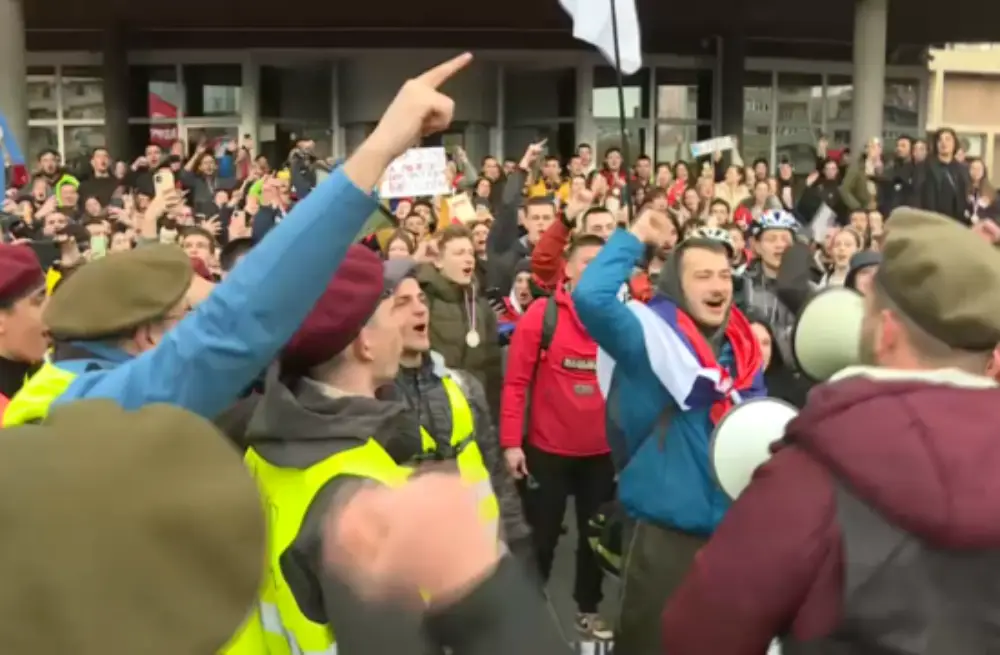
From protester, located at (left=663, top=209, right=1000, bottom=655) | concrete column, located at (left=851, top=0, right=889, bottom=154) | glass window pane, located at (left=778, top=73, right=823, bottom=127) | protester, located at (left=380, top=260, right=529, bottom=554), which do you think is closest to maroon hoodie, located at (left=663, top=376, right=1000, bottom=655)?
protester, located at (left=663, top=209, right=1000, bottom=655)

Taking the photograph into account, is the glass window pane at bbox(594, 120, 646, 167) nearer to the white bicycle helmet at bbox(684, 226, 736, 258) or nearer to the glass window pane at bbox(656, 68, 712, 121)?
the glass window pane at bbox(656, 68, 712, 121)

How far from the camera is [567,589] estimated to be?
20.4 ft

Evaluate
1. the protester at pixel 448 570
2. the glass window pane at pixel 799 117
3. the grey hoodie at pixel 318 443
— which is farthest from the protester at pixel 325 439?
the glass window pane at pixel 799 117

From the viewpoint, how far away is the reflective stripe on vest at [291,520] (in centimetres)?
214

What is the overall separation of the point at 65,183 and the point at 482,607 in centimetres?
1116

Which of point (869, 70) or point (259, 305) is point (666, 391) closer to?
point (259, 305)

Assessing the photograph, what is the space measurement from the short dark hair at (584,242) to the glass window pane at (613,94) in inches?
649

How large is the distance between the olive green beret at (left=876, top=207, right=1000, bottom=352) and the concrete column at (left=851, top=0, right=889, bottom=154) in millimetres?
17789

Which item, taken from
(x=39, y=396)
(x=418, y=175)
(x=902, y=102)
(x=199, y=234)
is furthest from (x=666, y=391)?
(x=902, y=102)

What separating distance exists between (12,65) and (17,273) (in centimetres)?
1565

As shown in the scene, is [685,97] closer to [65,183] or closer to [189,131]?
[189,131]

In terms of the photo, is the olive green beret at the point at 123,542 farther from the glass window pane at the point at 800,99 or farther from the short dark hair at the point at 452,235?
the glass window pane at the point at 800,99

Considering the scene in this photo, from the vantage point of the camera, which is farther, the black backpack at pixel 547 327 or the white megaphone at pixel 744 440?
the black backpack at pixel 547 327

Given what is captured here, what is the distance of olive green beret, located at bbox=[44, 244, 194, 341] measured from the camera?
7.66ft
